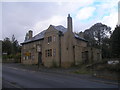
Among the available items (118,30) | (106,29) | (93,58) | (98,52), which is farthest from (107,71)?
(106,29)

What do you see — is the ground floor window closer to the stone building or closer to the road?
the stone building

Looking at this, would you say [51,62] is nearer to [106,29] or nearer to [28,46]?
[28,46]

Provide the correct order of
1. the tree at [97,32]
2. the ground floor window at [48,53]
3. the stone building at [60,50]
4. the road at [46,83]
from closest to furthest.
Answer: the road at [46,83], the stone building at [60,50], the ground floor window at [48,53], the tree at [97,32]

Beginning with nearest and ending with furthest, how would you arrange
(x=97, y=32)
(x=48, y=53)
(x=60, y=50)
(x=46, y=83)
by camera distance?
(x=46, y=83)
(x=60, y=50)
(x=48, y=53)
(x=97, y=32)

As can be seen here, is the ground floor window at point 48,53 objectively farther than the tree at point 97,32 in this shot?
No

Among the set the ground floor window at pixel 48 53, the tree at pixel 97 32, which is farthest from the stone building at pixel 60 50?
the tree at pixel 97 32

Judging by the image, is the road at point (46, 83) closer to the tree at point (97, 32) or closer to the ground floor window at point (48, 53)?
the ground floor window at point (48, 53)

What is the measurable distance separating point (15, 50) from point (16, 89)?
72646 millimetres

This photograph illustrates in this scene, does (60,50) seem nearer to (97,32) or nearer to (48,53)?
(48,53)

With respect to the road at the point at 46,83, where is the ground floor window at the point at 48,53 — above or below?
above

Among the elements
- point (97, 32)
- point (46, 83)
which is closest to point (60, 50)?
point (46, 83)

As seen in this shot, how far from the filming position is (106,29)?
82125mm

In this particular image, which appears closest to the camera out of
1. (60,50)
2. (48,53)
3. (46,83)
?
(46,83)

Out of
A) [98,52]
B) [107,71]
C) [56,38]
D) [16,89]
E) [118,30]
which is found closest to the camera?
[16,89]
